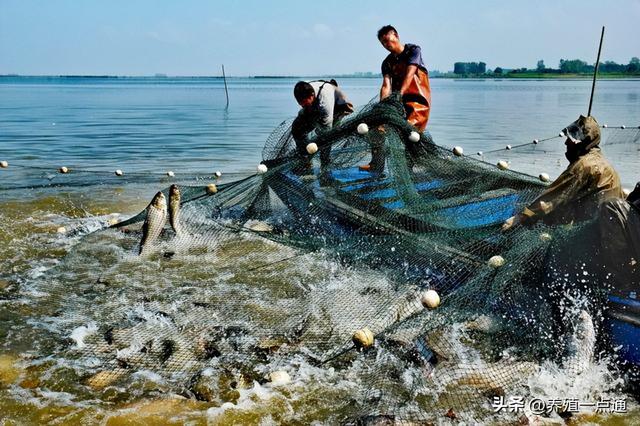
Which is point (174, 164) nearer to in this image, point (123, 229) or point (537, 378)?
point (123, 229)

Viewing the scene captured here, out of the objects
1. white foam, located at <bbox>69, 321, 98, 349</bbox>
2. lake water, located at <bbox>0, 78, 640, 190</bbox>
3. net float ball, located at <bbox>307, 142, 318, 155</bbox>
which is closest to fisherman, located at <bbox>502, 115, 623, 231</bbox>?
net float ball, located at <bbox>307, 142, 318, 155</bbox>

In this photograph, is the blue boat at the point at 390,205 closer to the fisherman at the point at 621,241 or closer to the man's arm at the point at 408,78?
the fisherman at the point at 621,241

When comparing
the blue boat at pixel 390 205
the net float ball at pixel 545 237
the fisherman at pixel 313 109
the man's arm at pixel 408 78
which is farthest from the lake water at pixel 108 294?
the man's arm at pixel 408 78

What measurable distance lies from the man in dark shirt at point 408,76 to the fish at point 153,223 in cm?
300

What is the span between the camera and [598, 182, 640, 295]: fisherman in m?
3.85

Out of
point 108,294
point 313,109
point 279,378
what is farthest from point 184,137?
point 279,378

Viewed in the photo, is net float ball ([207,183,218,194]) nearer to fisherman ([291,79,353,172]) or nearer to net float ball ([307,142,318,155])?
fisherman ([291,79,353,172])

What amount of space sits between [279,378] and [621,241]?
104 inches

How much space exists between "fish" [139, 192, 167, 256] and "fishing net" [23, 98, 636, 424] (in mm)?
21

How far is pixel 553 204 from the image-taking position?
173 inches

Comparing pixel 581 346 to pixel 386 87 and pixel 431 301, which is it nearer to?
pixel 431 301

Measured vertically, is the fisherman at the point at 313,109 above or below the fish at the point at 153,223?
above

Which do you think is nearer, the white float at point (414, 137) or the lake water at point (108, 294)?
the lake water at point (108, 294)

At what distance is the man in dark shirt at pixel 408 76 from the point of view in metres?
6.88
